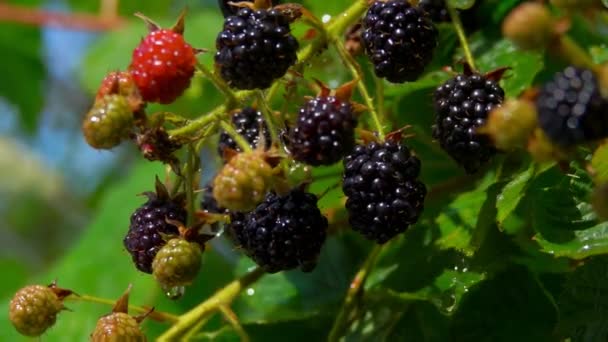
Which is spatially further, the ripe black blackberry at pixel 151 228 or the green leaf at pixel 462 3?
the green leaf at pixel 462 3

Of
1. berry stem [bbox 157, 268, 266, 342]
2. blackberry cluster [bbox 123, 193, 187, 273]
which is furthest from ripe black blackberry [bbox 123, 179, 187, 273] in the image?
berry stem [bbox 157, 268, 266, 342]

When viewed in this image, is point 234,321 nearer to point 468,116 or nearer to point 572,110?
point 468,116

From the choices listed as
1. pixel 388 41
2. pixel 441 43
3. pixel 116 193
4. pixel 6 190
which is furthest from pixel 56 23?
pixel 388 41

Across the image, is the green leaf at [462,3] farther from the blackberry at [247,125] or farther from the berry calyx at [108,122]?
the berry calyx at [108,122]

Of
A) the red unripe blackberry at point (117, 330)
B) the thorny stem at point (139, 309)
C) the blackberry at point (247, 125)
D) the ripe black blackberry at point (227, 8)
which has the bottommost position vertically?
the thorny stem at point (139, 309)

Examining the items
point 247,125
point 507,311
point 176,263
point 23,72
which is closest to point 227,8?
point 247,125

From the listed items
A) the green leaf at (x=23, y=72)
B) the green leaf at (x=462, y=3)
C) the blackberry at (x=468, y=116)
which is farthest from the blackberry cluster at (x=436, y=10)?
the green leaf at (x=23, y=72)
